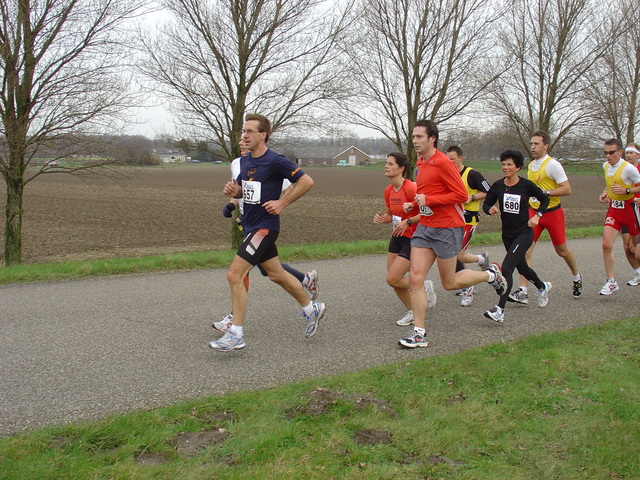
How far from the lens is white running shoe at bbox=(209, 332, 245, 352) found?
516 centimetres

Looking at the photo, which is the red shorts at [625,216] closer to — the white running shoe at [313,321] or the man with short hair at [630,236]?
the man with short hair at [630,236]

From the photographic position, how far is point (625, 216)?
7.98 meters

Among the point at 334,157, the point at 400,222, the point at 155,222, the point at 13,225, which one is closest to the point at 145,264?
the point at 13,225

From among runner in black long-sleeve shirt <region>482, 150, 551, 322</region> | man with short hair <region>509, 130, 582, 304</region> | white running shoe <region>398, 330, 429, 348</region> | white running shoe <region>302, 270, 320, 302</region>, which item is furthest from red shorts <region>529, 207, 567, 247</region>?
white running shoe <region>302, 270, 320, 302</region>

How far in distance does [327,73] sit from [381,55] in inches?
104

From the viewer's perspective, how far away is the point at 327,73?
12.5 m

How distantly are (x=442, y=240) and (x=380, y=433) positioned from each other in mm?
2557

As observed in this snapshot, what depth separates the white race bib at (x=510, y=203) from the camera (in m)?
6.87

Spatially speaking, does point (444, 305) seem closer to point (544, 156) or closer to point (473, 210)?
point (473, 210)

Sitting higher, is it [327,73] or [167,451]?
[327,73]

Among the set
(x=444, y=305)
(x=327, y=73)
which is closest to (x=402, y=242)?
(x=444, y=305)

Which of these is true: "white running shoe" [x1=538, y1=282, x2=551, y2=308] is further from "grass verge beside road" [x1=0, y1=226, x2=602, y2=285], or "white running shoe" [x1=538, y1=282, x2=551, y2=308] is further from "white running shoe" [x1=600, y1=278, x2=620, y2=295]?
"grass verge beside road" [x1=0, y1=226, x2=602, y2=285]

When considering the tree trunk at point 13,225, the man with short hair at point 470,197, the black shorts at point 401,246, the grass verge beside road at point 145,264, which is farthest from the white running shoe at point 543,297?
the tree trunk at point 13,225

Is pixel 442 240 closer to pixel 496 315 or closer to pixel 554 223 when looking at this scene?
pixel 496 315
